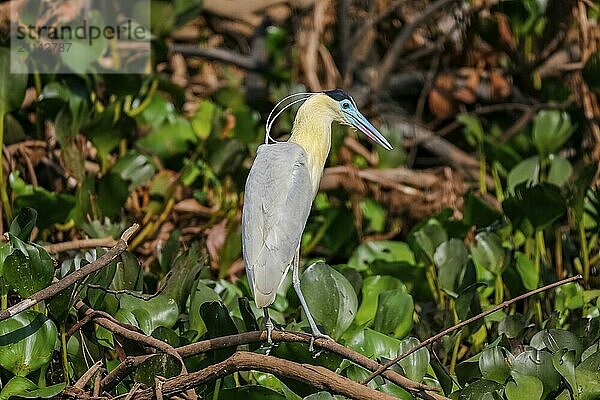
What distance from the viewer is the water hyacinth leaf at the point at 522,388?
203 cm

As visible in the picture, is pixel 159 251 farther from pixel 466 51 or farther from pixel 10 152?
pixel 466 51

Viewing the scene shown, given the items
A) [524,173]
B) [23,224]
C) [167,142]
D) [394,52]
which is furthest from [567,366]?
[394,52]

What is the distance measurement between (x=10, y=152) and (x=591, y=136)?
208cm

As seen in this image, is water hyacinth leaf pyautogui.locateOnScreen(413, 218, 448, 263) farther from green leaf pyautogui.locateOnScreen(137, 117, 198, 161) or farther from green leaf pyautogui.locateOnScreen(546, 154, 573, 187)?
green leaf pyautogui.locateOnScreen(137, 117, 198, 161)

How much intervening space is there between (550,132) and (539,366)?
5.34ft

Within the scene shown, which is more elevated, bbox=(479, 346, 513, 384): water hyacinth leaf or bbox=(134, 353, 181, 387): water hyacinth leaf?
bbox=(479, 346, 513, 384): water hyacinth leaf

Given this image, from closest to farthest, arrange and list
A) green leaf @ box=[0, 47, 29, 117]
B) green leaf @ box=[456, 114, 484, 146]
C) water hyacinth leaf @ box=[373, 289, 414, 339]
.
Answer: water hyacinth leaf @ box=[373, 289, 414, 339] < green leaf @ box=[0, 47, 29, 117] < green leaf @ box=[456, 114, 484, 146]

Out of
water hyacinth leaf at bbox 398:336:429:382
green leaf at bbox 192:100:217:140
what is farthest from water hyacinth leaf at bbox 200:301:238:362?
green leaf at bbox 192:100:217:140

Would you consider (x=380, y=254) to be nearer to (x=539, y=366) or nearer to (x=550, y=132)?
(x=550, y=132)

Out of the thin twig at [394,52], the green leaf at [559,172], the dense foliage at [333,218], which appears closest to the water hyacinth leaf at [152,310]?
the dense foliage at [333,218]

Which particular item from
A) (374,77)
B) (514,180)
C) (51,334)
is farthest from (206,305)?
(374,77)

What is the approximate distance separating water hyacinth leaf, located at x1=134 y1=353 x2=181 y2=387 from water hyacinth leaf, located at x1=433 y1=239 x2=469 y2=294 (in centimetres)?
89

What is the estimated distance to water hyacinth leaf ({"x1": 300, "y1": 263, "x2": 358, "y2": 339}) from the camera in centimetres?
232

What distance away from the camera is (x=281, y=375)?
1951 millimetres
